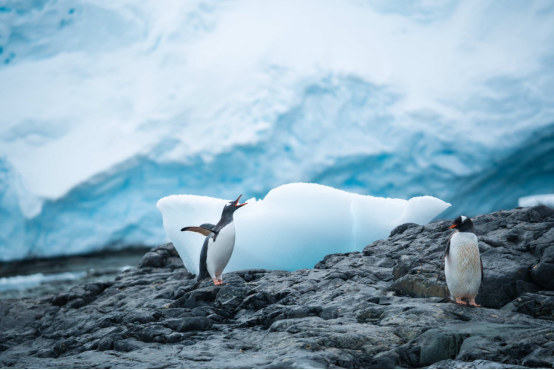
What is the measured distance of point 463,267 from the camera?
9.45ft

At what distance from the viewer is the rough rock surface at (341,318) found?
2.32m

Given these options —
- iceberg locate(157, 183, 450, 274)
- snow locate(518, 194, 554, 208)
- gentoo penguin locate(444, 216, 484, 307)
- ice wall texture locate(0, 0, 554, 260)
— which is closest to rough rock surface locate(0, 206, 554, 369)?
gentoo penguin locate(444, 216, 484, 307)

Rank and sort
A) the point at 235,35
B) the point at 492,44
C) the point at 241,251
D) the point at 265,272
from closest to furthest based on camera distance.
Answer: the point at 265,272 → the point at 241,251 → the point at 492,44 → the point at 235,35

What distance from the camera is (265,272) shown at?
177 inches

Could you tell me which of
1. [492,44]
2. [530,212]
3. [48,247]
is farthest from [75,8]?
[530,212]

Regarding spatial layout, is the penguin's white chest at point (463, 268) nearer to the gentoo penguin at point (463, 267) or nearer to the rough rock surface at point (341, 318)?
the gentoo penguin at point (463, 267)

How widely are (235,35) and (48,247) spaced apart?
271 inches

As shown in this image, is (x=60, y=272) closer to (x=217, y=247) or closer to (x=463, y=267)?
(x=217, y=247)

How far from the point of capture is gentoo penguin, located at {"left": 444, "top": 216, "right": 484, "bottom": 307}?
9.48 feet

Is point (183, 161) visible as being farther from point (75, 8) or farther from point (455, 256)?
point (455, 256)

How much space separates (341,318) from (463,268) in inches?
33.2

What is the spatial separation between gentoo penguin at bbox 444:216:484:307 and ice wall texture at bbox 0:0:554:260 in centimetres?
694

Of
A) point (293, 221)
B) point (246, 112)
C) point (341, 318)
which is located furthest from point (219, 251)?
point (246, 112)

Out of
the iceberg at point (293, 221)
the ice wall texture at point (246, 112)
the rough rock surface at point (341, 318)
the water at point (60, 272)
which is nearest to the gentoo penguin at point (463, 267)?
the rough rock surface at point (341, 318)
